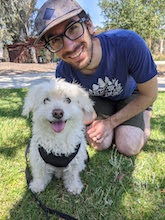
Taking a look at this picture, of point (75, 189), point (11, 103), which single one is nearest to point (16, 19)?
point (11, 103)

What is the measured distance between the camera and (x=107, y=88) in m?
2.37

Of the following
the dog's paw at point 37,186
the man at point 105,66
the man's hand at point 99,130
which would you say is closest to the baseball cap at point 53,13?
the man at point 105,66

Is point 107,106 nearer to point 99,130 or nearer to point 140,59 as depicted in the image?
point 99,130

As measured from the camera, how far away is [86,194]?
198cm

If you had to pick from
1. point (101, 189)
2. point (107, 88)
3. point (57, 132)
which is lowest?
point (101, 189)

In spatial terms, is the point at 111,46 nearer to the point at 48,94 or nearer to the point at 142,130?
the point at 48,94

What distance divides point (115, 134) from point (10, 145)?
1.25 meters

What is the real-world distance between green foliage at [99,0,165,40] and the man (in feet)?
38.3

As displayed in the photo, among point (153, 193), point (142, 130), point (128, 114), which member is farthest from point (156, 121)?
point (153, 193)

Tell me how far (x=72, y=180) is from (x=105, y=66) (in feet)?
3.50

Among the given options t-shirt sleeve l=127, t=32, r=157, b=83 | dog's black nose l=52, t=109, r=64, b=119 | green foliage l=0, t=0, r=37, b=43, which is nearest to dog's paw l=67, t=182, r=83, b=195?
dog's black nose l=52, t=109, r=64, b=119

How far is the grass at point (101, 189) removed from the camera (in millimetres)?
1764

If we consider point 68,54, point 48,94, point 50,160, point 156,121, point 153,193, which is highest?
point 68,54

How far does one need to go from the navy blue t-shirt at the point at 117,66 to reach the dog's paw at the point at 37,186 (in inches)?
40.1
